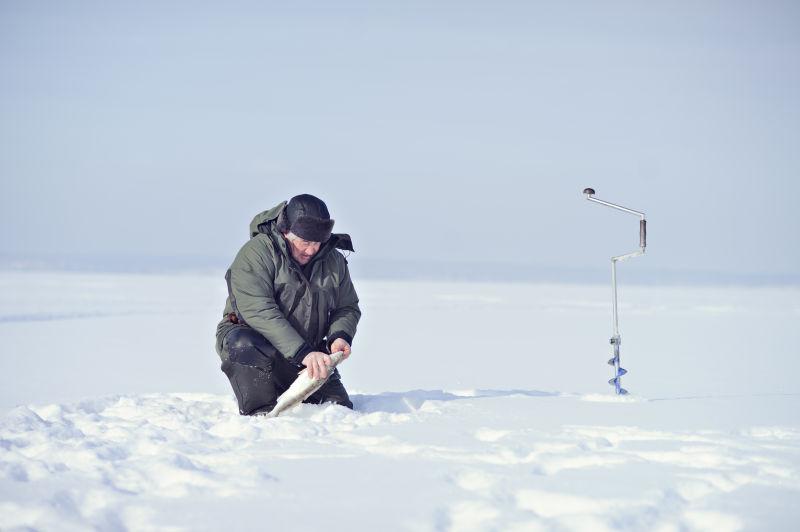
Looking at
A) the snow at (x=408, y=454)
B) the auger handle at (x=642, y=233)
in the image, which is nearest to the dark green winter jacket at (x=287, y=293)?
the snow at (x=408, y=454)

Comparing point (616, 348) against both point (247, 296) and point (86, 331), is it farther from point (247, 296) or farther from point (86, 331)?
point (86, 331)

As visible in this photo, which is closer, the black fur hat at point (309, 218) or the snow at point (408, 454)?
the snow at point (408, 454)

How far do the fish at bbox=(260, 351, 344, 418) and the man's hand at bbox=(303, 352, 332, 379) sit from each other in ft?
0.07

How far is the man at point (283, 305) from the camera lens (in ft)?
13.3

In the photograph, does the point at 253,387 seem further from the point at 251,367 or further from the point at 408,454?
the point at 408,454

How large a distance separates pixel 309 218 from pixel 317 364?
732mm

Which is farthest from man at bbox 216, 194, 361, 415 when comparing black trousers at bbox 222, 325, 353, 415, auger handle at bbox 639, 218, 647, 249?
auger handle at bbox 639, 218, 647, 249

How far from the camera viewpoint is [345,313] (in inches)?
176

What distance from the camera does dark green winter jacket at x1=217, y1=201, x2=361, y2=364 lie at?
160 inches

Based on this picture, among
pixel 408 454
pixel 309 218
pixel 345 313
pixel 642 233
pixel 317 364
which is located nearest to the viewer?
pixel 408 454

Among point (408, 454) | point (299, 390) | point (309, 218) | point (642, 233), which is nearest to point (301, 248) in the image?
point (309, 218)

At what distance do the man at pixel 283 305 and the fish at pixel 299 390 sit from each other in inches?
2.0

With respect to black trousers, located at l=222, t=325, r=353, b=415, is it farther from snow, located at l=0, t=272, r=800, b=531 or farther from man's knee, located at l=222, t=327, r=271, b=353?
snow, located at l=0, t=272, r=800, b=531

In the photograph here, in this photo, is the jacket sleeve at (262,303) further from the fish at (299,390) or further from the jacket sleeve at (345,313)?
the jacket sleeve at (345,313)
